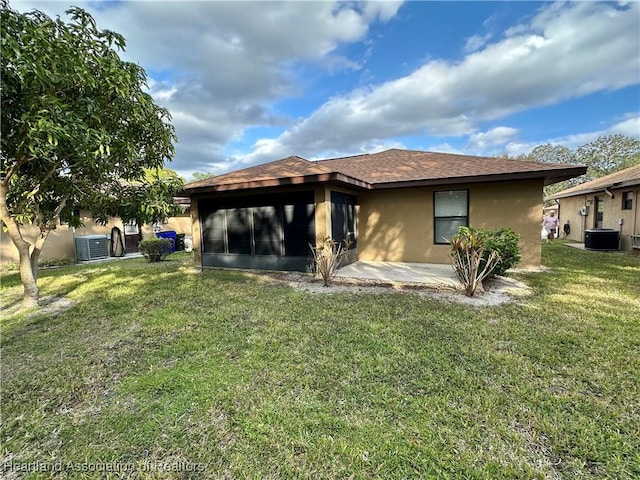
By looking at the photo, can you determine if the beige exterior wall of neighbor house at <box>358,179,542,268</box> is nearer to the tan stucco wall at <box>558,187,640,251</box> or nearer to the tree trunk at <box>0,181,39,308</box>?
the tan stucco wall at <box>558,187,640,251</box>

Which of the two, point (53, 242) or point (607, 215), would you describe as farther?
point (607, 215)

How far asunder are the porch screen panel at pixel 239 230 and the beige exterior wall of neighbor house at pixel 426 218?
3.66 metres

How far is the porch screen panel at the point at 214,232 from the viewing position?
29.1ft

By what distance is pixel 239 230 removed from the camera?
8633 mm

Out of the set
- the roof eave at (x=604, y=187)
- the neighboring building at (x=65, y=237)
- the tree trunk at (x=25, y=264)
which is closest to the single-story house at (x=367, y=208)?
the neighboring building at (x=65, y=237)

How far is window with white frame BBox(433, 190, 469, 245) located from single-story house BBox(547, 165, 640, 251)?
20.2 feet

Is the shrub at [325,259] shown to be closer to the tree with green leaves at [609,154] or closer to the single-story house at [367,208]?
the single-story house at [367,208]

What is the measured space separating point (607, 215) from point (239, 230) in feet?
49.3

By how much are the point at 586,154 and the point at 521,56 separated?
35.8 meters

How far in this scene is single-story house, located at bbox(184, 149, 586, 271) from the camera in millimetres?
7547

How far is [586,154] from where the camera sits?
116ft

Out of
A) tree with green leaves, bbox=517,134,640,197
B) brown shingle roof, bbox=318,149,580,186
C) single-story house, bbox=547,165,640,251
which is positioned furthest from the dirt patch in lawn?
tree with green leaves, bbox=517,134,640,197

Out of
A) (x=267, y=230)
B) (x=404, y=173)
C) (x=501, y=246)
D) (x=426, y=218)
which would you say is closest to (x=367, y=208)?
(x=404, y=173)

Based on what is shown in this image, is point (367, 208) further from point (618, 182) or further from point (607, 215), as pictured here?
point (607, 215)
